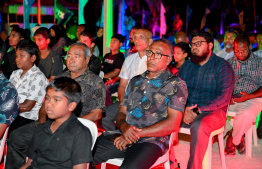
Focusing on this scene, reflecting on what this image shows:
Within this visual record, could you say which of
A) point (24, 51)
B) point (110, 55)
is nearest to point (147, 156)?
point (24, 51)

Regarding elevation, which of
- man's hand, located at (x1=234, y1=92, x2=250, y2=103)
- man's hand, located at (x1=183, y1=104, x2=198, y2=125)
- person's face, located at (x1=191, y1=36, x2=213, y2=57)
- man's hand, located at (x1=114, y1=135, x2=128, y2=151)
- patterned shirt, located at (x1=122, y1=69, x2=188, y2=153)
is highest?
person's face, located at (x1=191, y1=36, x2=213, y2=57)

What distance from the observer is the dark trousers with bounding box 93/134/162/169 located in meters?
2.22

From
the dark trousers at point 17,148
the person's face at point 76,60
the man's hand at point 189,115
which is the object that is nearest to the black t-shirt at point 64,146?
the dark trousers at point 17,148

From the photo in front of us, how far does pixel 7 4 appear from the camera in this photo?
1550 centimetres

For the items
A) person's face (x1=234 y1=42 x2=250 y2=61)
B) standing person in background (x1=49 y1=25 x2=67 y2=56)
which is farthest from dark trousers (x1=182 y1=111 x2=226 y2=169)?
standing person in background (x1=49 y1=25 x2=67 y2=56)

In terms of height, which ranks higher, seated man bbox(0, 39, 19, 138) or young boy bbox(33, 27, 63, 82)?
young boy bbox(33, 27, 63, 82)

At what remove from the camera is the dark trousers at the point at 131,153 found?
2.22m

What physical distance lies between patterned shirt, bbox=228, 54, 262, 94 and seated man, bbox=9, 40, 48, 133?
2400 mm

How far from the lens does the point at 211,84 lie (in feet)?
10.7

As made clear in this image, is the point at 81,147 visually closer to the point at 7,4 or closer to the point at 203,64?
the point at 203,64

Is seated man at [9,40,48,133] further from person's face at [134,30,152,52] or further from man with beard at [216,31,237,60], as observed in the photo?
man with beard at [216,31,237,60]

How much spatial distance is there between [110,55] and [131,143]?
2934 mm

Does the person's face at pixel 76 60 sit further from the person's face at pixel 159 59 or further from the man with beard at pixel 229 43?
the man with beard at pixel 229 43

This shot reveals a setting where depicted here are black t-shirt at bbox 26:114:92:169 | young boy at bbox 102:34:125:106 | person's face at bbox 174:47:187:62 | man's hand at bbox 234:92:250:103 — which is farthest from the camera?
young boy at bbox 102:34:125:106
